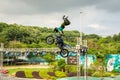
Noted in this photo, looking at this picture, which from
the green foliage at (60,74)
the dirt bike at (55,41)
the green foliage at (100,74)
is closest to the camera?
the dirt bike at (55,41)

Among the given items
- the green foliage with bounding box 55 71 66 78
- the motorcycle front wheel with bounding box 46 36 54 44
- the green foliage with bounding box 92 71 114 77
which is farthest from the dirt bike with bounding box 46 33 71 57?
the green foliage with bounding box 55 71 66 78

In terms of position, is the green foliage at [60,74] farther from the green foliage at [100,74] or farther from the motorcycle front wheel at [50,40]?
the motorcycle front wheel at [50,40]

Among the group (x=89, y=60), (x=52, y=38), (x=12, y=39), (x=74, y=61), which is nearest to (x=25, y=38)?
(x=12, y=39)

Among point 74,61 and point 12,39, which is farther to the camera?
point 12,39

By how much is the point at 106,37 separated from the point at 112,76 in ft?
96.2

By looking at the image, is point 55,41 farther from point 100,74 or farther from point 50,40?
point 100,74

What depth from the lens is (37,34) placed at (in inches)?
2800

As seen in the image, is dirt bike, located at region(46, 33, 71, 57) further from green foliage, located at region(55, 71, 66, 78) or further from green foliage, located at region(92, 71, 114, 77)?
green foliage, located at region(55, 71, 66, 78)

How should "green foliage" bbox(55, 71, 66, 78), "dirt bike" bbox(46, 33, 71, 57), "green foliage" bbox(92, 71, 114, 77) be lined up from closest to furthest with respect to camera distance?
1. "dirt bike" bbox(46, 33, 71, 57)
2. "green foliage" bbox(92, 71, 114, 77)
3. "green foliage" bbox(55, 71, 66, 78)

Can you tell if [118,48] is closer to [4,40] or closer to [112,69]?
[112,69]

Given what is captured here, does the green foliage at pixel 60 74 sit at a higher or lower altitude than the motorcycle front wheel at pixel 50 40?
lower

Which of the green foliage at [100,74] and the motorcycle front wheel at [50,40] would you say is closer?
the motorcycle front wheel at [50,40]

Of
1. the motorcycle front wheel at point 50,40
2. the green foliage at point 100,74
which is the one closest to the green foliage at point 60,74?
the green foliage at point 100,74

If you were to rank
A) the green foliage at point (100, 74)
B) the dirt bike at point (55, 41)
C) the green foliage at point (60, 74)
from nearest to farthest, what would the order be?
the dirt bike at point (55, 41) < the green foliage at point (100, 74) < the green foliage at point (60, 74)
